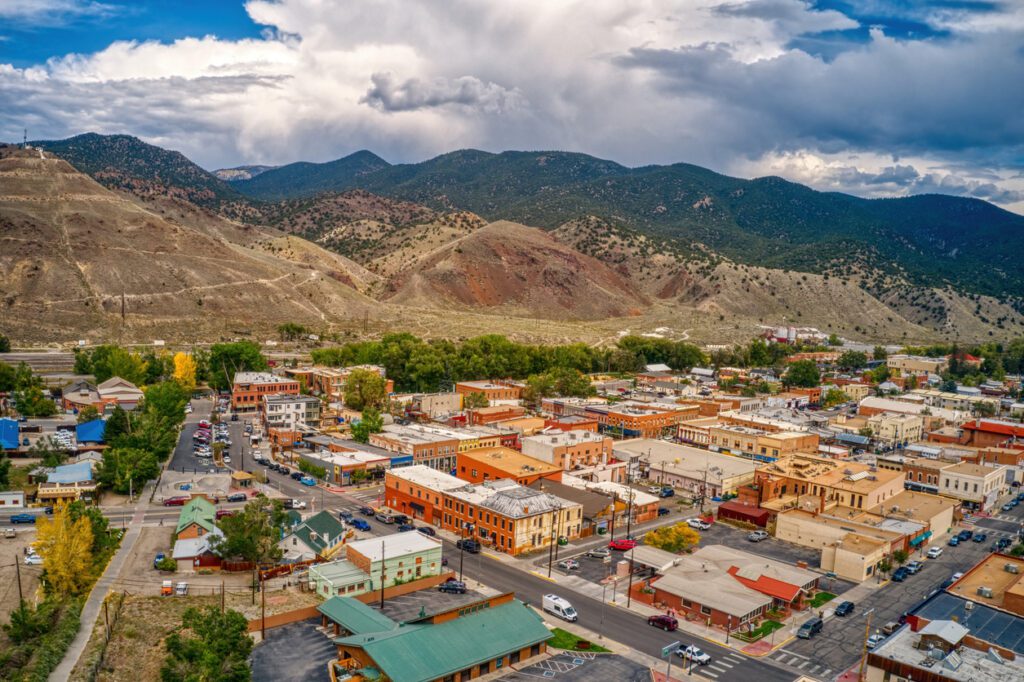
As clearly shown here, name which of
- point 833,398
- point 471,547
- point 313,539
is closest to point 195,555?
point 313,539

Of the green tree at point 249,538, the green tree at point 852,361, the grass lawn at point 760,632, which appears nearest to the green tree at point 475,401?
the green tree at point 249,538

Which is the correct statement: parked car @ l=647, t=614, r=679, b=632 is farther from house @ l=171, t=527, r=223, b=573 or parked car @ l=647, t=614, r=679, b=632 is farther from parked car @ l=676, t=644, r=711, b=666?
house @ l=171, t=527, r=223, b=573

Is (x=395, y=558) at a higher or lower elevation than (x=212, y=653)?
lower

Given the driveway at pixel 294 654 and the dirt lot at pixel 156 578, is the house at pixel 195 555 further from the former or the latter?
the driveway at pixel 294 654

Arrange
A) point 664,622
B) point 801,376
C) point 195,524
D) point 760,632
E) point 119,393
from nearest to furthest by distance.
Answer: point 664,622, point 760,632, point 195,524, point 119,393, point 801,376

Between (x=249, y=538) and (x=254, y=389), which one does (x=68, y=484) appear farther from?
(x=254, y=389)

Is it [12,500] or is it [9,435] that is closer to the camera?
[12,500]
